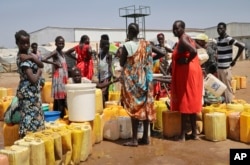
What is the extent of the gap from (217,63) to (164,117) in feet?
7.29

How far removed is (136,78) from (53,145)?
5.59 feet

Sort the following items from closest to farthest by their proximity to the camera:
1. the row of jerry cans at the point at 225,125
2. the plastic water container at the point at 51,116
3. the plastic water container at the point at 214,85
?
the row of jerry cans at the point at 225,125
the plastic water container at the point at 51,116
the plastic water container at the point at 214,85

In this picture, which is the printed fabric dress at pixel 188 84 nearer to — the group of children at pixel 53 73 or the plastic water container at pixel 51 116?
the group of children at pixel 53 73

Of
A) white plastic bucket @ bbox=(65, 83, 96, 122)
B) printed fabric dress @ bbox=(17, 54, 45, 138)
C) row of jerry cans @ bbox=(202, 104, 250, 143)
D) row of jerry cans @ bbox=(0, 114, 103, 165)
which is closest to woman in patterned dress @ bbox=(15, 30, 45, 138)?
printed fabric dress @ bbox=(17, 54, 45, 138)

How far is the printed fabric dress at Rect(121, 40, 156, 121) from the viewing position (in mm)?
5270

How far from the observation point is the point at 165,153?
16.9 ft

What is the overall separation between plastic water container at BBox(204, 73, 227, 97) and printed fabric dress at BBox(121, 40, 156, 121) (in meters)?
1.33

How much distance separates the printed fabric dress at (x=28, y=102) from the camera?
440 cm

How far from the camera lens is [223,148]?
5.30 metres

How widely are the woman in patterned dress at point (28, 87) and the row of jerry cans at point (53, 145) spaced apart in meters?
0.20

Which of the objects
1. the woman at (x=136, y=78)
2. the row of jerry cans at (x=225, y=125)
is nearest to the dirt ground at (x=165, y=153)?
the row of jerry cans at (x=225, y=125)

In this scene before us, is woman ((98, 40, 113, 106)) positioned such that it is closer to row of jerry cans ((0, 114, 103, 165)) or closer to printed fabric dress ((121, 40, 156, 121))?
printed fabric dress ((121, 40, 156, 121))

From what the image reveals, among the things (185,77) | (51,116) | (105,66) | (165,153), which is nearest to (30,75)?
(51,116)

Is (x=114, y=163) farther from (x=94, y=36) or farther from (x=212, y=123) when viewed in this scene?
(x=94, y=36)
